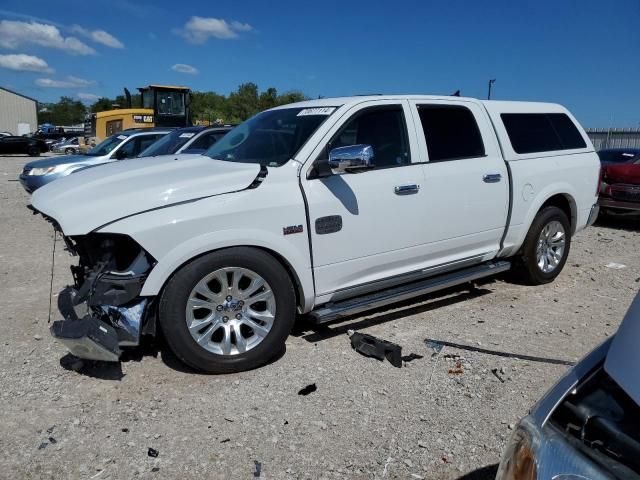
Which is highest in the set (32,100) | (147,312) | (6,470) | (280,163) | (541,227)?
(32,100)

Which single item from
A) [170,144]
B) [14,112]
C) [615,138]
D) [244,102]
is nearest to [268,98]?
[244,102]

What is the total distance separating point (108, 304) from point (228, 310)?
790 mm

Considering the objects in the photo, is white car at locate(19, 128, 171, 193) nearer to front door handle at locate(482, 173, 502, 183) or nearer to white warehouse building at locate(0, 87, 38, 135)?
front door handle at locate(482, 173, 502, 183)

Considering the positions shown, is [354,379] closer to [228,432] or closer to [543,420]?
[228,432]

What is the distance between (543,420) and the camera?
5.34 ft

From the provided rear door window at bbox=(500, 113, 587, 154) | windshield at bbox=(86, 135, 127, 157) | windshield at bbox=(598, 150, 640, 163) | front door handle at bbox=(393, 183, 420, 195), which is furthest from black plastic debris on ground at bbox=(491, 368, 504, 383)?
windshield at bbox=(86, 135, 127, 157)

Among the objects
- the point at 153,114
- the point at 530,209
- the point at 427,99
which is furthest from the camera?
the point at 153,114

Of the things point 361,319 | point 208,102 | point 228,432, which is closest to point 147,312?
point 228,432

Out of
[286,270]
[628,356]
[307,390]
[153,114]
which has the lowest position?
[307,390]

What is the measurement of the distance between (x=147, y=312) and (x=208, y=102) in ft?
251

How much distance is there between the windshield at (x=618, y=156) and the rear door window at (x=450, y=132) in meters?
6.76

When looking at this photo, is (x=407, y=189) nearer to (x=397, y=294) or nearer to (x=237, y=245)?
(x=397, y=294)

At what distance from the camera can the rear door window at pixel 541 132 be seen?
5.50 metres

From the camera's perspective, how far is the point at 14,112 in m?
69.9
